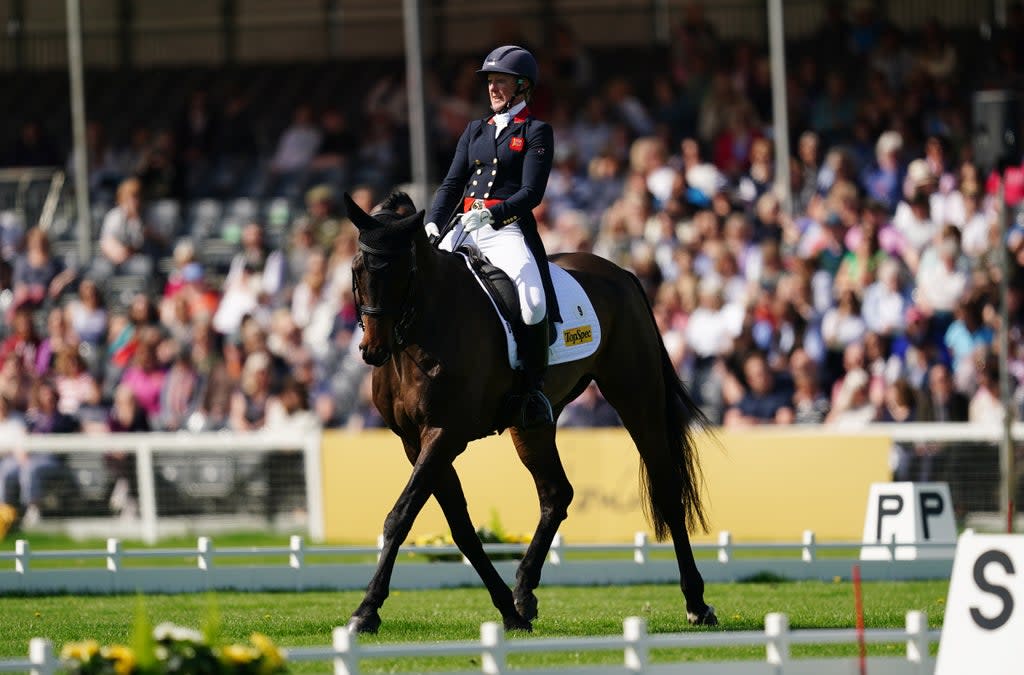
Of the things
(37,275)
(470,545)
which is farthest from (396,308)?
(37,275)

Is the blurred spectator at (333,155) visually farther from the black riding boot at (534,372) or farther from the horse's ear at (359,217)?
the horse's ear at (359,217)

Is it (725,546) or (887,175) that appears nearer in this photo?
(725,546)

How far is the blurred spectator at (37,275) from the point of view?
2323 centimetres

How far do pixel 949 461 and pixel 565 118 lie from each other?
31.9 feet

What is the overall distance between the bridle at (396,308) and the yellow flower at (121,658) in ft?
9.79

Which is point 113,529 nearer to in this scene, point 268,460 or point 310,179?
point 268,460

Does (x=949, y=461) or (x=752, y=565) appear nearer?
(x=752, y=565)

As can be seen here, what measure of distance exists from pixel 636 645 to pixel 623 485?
924cm

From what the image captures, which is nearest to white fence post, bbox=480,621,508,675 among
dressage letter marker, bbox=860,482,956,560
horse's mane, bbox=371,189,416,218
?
horse's mane, bbox=371,189,416,218

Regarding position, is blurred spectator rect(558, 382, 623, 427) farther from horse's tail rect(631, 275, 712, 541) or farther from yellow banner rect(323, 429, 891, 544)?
horse's tail rect(631, 275, 712, 541)

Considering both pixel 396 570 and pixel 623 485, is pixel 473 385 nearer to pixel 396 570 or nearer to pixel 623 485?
pixel 396 570

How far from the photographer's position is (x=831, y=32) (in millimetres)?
25406

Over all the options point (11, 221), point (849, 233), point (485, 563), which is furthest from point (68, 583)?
point (11, 221)

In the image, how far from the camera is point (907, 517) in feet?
48.1
